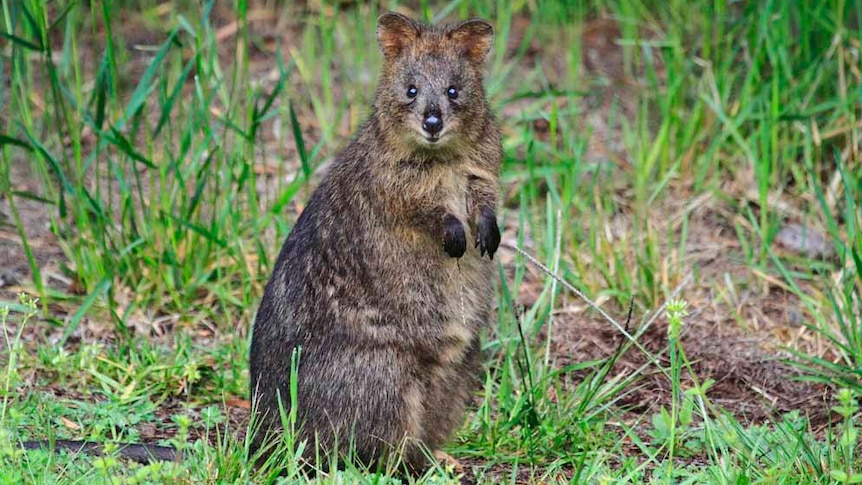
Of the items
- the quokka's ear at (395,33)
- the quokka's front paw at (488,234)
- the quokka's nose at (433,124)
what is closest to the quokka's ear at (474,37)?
the quokka's ear at (395,33)

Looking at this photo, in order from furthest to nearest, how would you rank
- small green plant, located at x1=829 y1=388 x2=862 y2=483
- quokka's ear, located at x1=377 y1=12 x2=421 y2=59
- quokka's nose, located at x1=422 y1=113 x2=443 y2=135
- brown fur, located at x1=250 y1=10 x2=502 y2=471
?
quokka's ear, located at x1=377 y1=12 x2=421 y2=59 → brown fur, located at x1=250 y1=10 x2=502 y2=471 → quokka's nose, located at x1=422 y1=113 x2=443 y2=135 → small green plant, located at x1=829 y1=388 x2=862 y2=483

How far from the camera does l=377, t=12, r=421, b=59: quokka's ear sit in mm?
4680

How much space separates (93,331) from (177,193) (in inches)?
31.1

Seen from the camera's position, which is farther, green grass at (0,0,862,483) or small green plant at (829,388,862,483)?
green grass at (0,0,862,483)

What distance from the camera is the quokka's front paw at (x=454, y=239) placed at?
4457mm

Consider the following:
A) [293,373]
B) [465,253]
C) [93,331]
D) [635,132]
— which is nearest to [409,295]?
[465,253]

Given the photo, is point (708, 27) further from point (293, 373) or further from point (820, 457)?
point (293, 373)

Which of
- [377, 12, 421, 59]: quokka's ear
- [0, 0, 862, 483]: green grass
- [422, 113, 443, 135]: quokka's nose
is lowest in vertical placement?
[0, 0, 862, 483]: green grass

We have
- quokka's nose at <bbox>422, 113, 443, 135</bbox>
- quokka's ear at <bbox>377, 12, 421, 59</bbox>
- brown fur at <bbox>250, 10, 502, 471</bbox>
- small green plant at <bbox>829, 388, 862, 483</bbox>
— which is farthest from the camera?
quokka's ear at <bbox>377, 12, 421, 59</bbox>

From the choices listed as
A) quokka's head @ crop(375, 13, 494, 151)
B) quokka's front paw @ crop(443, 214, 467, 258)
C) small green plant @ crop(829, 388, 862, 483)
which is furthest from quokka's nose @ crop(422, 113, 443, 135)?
small green plant @ crop(829, 388, 862, 483)

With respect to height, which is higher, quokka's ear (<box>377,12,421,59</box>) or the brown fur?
quokka's ear (<box>377,12,421,59</box>)

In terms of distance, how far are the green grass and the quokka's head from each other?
87 cm

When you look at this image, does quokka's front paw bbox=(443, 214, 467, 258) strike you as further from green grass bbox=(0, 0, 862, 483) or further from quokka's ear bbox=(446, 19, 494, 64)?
quokka's ear bbox=(446, 19, 494, 64)

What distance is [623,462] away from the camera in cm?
441
